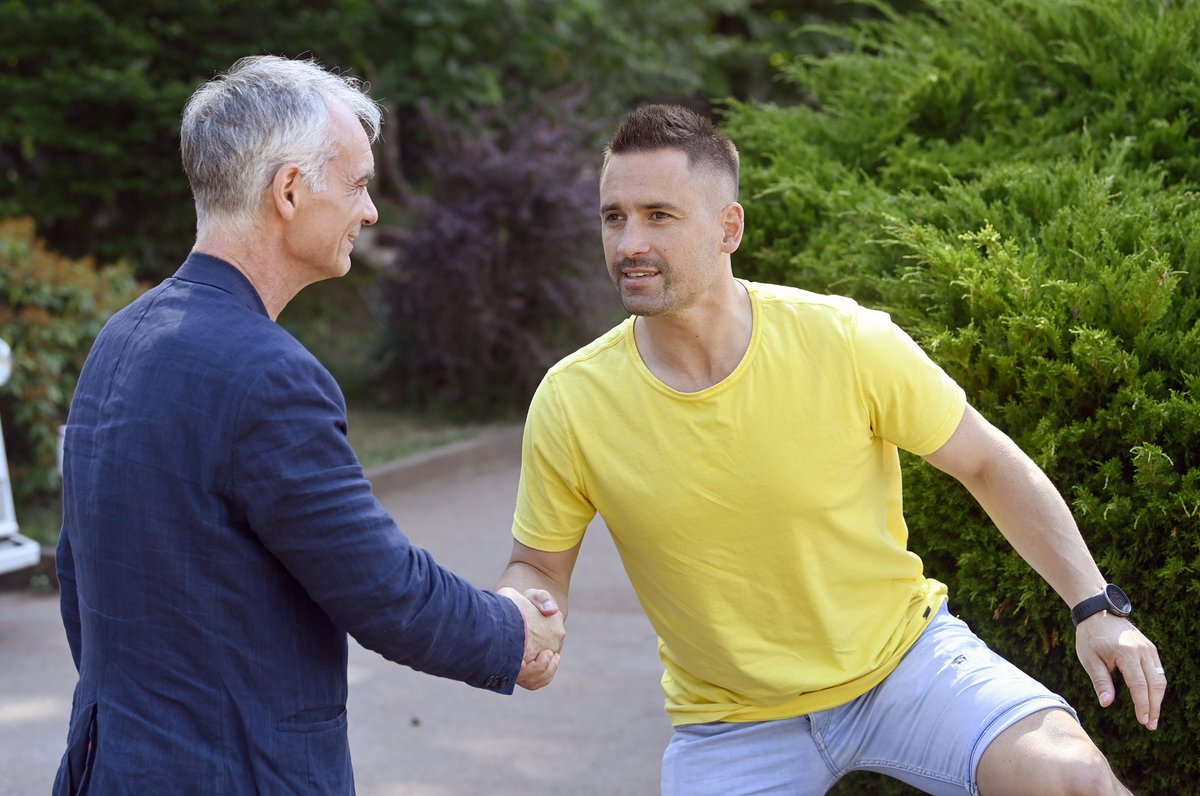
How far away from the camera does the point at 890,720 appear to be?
301 centimetres

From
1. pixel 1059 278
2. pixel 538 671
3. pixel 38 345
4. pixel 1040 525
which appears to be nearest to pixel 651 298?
pixel 538 671

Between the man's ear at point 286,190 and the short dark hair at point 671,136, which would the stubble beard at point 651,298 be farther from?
the man's ear at point 286,190

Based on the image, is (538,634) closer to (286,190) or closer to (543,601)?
(543,601)

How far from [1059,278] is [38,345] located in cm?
580

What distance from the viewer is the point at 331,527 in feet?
7.48

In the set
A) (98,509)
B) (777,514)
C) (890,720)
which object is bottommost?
(890,720)

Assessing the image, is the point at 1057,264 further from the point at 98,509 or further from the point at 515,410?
the point at 515,410

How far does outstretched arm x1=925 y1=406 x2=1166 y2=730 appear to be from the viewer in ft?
9.22

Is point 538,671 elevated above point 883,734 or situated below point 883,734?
above

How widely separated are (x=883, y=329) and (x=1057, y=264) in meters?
0.90

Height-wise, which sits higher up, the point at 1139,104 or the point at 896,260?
the point at 1139,104

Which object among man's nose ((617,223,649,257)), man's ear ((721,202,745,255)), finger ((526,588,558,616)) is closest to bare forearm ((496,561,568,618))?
finger ((526,588,558,616))

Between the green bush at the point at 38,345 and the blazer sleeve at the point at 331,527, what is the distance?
5.63m

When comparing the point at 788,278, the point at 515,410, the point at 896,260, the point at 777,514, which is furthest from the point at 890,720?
the point at 515,410
